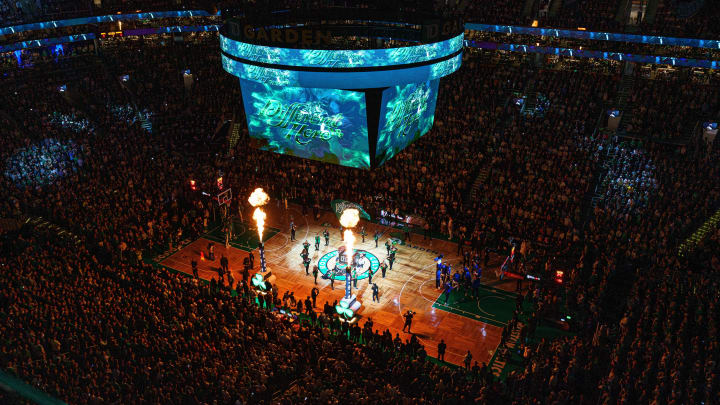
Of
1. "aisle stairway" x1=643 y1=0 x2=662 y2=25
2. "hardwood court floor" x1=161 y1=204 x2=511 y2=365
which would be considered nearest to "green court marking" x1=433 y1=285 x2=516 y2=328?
"hardwood court floor" x1=161 y1=204 x2=511 y2=365

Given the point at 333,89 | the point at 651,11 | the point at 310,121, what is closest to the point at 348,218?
the point at 333,89

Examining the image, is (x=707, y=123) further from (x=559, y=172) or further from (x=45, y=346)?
(x=45, y=346)

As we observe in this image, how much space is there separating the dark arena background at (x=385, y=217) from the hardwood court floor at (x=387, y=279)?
5.6 inches

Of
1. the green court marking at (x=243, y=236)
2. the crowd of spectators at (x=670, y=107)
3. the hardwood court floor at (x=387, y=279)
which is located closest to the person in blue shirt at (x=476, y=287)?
the hardwood court floor at (x=387, y=279)

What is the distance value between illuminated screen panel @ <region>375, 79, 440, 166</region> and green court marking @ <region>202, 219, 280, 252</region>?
805 cm

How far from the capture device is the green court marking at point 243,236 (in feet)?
115

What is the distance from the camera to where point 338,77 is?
3058 cm

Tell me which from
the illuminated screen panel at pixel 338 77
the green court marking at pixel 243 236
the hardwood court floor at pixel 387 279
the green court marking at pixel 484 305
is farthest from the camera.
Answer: the green court marking at pixel 243 236

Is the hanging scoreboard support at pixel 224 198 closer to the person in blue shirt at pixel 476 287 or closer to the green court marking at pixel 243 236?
the green court marking at pixel 243 236

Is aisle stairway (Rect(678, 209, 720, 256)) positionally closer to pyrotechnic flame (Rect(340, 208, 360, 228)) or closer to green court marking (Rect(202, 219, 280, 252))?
pyrotechnic flame (Rect(340, 208, 360, 228))

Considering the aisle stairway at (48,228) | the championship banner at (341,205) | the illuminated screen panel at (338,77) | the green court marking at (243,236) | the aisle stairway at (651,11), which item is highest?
the aisle stairway at (651,11)

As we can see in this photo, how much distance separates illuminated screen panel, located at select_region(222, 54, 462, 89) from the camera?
30625mm

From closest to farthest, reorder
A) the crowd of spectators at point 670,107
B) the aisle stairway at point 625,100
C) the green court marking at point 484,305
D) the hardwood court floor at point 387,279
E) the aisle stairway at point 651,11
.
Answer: the hardwood court floor at point 387,279 < the green court marking at point 484,305 < the crowd of spectators at point 670,107 < the aisle stairway at point 625,100 < the aisle stairway at point 651,11

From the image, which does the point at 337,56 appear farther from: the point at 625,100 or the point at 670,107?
the point at 670,107
